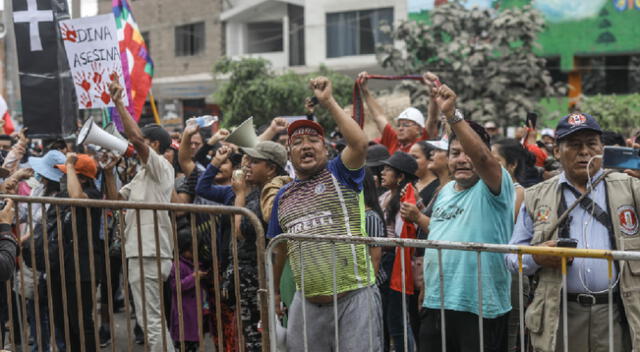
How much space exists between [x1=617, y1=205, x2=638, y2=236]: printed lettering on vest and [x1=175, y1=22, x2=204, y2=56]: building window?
107 ft

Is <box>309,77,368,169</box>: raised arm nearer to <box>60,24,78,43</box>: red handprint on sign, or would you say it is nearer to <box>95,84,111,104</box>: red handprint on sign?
<box>95,84,111,104</box>: red handprint on sign

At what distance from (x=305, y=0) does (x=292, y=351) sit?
94.5ft

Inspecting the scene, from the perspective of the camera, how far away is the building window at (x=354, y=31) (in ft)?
100

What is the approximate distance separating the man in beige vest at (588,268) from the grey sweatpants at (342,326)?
3.10ft

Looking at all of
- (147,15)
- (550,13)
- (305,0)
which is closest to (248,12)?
(305,0)

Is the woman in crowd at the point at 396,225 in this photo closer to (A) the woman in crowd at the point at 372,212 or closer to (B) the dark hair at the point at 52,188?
(A) the woman in crowd at the point at 372,212

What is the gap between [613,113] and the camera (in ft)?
73.4

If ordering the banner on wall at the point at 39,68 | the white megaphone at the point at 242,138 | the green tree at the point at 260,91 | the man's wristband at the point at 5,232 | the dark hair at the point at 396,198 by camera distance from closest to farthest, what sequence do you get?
the man's wristband at the point at 5,232 → the white megaphone at the point at 242,138 → the dark hair at the point at 396,198 → the banner on wall at the point at 39,68 → the green tree at the point at 260,91

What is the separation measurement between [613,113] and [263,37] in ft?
57.5

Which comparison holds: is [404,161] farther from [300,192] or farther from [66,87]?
[66,87]

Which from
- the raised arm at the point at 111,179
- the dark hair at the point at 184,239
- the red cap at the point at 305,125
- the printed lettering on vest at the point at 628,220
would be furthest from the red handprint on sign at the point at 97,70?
the printed lettering on vest at the point at 628,220

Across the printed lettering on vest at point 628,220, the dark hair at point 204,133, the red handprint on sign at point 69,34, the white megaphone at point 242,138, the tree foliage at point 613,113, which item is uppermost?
the red handprint on sign at point 69,34

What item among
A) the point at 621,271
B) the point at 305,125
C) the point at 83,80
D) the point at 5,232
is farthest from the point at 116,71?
the point at 621,271

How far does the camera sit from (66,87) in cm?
784
